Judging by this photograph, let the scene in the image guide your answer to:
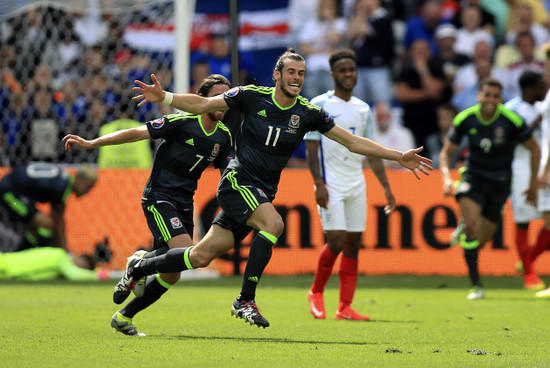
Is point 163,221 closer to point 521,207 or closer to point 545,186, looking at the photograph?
point 545,186

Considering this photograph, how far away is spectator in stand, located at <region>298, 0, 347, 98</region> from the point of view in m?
17.3

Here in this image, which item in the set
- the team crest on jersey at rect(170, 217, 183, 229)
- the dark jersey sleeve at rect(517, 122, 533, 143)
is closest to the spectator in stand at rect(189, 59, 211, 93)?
the dark jersey sleeve at rect(517, 122, 533, 143)

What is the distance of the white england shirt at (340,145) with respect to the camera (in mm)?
9461

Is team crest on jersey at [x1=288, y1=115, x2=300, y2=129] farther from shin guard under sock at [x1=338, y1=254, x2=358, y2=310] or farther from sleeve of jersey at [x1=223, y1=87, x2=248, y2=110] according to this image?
shin guard under sock at [x1=338, y1=254, x2=358, y2=310]

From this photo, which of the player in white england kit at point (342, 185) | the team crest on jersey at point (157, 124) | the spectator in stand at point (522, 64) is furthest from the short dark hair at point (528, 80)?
the team crest on jersey at point (157, 124)

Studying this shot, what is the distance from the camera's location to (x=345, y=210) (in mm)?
9625

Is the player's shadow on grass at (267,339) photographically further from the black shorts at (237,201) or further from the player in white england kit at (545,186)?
the player in white england kit at (545,186)

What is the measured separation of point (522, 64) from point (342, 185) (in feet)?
27.9

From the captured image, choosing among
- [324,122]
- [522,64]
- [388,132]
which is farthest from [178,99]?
[522,64]

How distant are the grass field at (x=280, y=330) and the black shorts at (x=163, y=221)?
0.75m

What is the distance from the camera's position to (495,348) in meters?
6.91

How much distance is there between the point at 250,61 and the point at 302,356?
12163 mm

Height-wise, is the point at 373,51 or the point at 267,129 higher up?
the point at 373,51

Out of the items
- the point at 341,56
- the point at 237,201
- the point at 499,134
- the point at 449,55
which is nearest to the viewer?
the point at 237,201
